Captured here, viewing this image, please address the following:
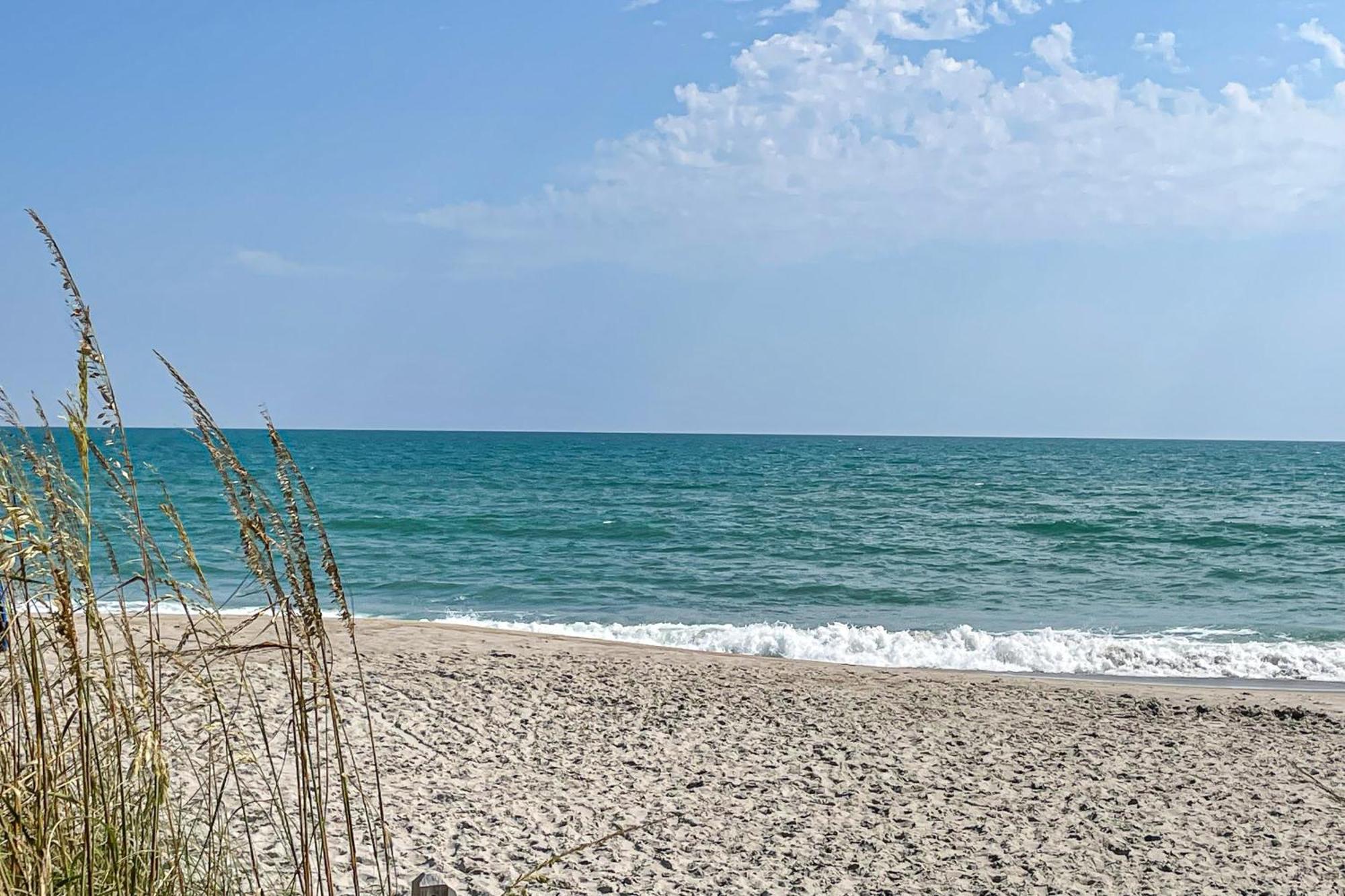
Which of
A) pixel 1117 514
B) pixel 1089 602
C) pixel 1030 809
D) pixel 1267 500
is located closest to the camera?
pixel 1030 809

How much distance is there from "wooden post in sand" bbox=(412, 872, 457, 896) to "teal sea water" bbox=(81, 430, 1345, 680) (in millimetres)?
1084

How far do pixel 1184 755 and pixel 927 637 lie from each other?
17.9 ft

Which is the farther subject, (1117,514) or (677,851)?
(1117,514)

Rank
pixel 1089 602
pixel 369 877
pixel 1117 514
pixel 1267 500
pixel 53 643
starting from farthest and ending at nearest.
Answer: pixel 1267 500 → pixel 1117 514 → pixel 1089 602 → pixel 369 877 → pixel 53 643

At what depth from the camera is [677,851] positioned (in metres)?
5.19

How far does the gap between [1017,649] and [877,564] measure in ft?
24.5

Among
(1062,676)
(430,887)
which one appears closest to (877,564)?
(1062,676)

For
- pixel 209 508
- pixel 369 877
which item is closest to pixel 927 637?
pixel 369 877

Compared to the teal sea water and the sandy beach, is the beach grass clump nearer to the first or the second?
the teal sea water

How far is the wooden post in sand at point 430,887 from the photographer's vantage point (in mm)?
2484

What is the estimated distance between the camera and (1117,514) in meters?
28.4

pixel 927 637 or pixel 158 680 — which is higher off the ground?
pixel 158 680

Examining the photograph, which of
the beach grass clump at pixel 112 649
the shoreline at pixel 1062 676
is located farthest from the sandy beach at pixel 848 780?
the beach grass clump at pixel 112 649

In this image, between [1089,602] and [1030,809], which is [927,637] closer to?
[1089,602]
